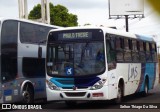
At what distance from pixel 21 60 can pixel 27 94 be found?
1234 mm

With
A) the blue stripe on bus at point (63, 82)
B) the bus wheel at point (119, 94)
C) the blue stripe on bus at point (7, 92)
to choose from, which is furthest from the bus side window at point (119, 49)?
the blue stripe on bus at point (7, 92)

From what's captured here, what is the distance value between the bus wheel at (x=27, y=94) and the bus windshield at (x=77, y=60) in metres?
1.33

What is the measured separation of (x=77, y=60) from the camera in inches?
482

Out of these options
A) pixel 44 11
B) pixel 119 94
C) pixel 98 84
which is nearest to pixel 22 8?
pixel 44 11

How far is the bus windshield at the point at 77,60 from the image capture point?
1209 cm

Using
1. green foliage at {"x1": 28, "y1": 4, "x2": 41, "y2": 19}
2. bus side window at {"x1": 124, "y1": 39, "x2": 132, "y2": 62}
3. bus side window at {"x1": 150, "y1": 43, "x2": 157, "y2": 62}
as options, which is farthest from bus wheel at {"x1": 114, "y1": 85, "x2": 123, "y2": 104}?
green foliage at {"x1": 28, "y1": 4, "x2": 41, "y2": 19}

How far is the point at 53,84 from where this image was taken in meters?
12.4

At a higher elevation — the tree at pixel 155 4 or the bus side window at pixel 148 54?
the tree at pixel 155 4

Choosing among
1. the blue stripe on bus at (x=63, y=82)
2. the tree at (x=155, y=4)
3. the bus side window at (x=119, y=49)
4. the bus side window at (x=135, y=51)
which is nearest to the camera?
the tree at (x=155, y=4)

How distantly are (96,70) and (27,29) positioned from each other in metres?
3.19

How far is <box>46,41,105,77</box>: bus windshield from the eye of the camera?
12.1 m

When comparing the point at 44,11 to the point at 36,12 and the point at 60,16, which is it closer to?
the point at 60,16

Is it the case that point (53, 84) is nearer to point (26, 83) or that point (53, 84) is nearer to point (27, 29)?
point (26, 83)

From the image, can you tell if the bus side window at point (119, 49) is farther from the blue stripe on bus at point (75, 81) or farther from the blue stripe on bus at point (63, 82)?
the blue stripe on bus at point (63, 82)
